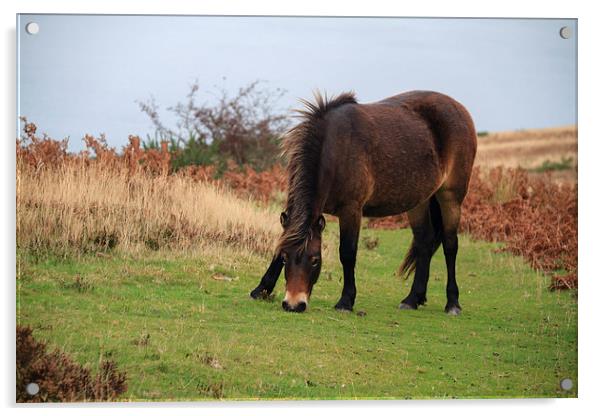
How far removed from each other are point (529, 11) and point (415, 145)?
199cm

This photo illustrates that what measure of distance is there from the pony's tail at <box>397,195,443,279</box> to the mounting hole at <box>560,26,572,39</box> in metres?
2.40

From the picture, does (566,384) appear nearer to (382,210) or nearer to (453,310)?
(453,310)

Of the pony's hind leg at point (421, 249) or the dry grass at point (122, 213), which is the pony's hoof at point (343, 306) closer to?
the pony's hind leg at point (421, 249)

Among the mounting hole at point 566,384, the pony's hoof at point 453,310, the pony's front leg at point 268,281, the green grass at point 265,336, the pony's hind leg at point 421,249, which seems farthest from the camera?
the pony's hind leg at point 421,249

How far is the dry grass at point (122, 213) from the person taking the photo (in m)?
8.76

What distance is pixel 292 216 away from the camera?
29.8 ft

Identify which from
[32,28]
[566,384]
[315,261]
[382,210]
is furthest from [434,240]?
[32,28]

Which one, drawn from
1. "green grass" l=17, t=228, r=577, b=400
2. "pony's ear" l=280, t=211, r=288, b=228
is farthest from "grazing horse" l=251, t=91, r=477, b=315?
"green grass" l=17, t=228, r=577, b=400

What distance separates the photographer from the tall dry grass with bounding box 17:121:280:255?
871 cm

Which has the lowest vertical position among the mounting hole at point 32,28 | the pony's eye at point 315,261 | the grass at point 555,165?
the pony's eye at point 315,261

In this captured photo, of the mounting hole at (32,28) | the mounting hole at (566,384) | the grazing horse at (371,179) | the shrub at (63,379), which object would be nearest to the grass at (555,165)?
the grazing horse at (371,179)

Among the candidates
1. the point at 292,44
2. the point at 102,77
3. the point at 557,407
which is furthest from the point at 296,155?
the point at 557,407

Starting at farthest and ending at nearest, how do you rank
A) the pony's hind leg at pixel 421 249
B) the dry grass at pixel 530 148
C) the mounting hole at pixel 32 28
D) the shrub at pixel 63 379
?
the pony's hind leg at pixel 421 249, the dry grass at pixel 530 148, the mounting hole at pixel 32 28, the shrub at pixel 63 379

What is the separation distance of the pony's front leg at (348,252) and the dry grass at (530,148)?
7.17 feet
